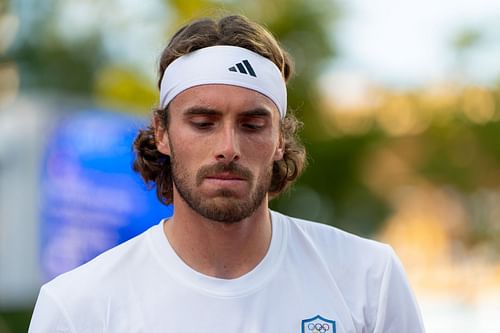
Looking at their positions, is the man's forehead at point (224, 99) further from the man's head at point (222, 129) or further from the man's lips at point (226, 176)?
the man's lips at point (226, 176)

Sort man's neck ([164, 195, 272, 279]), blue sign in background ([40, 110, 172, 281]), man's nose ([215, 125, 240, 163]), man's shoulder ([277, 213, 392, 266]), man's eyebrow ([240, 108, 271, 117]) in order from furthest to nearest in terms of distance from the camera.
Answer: blue sign in background ([40, 110, 172, 281]) → man's shoulder ([277, 213, 392, 266]) → man's neck ([164, 195, 272, 279]) → man's eyebrow ([240, 108, 271, 117]) → man's nose ([215, 125, 240, 163])

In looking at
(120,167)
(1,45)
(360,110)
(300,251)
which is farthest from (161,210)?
(360,110)

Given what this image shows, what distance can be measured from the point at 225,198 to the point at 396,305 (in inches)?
32.1

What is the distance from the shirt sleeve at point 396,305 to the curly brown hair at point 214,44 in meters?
0.61

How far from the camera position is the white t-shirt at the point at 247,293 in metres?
3.78

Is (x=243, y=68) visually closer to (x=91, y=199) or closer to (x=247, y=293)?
(x=247, y=293)

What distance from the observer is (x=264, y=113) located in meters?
3.88

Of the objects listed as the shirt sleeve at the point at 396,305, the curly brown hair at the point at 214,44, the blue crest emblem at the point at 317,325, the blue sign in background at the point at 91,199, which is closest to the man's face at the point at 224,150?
the curly brown hair at the point at 214,44

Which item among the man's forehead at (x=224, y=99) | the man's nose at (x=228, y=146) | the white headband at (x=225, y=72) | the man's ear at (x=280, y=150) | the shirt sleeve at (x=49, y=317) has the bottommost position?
the shirt sleeve at (x=49, y=317)

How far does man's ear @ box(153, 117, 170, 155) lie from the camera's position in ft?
13.6

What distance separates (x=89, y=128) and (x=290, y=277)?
991 centimetres

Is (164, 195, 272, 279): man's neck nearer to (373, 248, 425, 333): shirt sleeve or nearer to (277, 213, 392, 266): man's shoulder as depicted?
(277, 213, 392, 266): man's shoulder

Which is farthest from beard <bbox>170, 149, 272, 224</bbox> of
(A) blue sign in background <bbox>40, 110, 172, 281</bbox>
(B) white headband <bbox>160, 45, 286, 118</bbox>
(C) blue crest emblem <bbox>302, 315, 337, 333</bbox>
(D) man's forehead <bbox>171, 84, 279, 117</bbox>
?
(A) blue sign in background <bbox>40, 110, 172, 281</bbox>

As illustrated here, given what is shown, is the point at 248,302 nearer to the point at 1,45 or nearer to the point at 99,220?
the point at 99,220
